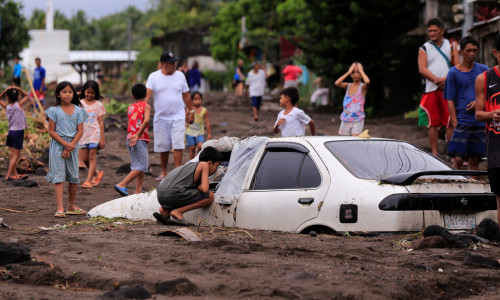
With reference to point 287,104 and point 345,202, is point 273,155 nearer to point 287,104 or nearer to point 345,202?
point 345,202

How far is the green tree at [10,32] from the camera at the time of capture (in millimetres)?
48178

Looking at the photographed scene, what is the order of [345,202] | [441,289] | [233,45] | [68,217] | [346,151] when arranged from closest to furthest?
1. [441,289]
2. [345,202]
3. [346,151]
4. [68,217]
5. [233,45]

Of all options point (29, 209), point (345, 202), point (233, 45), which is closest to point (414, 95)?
point (29, 209)

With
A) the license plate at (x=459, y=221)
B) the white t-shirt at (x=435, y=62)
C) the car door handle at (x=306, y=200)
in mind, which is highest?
the white t-shirt at (x=435, y=62)

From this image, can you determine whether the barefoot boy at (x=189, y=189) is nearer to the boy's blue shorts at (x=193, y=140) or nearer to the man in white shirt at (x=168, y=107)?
the man in white shirt at (x=168, y=107)

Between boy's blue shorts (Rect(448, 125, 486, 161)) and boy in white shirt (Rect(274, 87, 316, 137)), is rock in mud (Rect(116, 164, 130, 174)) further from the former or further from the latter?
boy's blue shorts (Rect(448, 125, 486, 161))

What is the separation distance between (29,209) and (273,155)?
388cm

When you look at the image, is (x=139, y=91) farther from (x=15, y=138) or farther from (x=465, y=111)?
(x=465, y=111)

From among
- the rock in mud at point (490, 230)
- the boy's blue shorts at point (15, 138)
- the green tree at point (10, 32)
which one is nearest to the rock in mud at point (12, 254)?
the rock in mud at point (490, 230)

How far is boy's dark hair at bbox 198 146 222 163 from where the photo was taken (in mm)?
8320

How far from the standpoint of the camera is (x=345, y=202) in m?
7.02

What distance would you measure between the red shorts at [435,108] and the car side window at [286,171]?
12.8 ft

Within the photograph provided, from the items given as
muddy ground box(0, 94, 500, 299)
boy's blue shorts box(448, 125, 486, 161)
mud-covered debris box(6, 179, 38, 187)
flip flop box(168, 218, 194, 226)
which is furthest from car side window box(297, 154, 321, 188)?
mud-covered debris box(6, 179, 38, 187)

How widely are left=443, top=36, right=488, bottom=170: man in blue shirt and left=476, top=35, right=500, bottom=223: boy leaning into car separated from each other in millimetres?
2259
